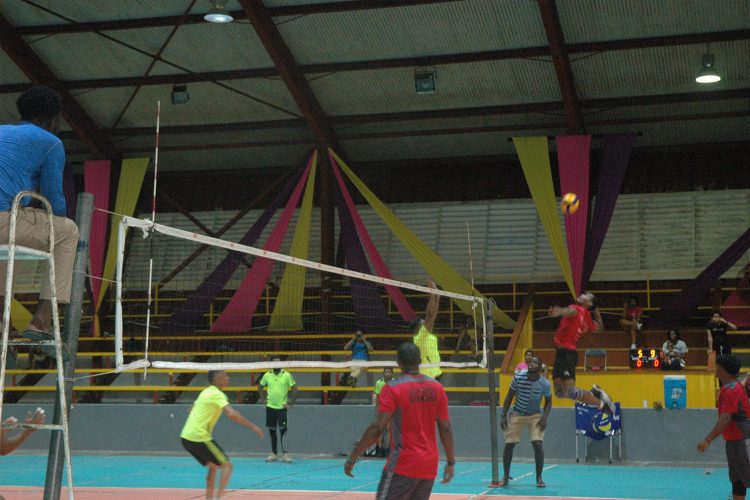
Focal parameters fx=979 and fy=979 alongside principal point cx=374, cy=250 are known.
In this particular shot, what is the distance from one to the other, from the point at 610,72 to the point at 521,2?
9.78ft

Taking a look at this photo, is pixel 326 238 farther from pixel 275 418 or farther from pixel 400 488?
pixel 400 488

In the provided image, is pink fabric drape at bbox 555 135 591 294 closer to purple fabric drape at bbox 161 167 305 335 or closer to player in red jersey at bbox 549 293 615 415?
purple fabric drape at bbox 161 167 305 335

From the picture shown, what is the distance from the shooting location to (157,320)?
2392 cm

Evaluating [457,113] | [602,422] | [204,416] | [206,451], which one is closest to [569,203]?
[602,422]

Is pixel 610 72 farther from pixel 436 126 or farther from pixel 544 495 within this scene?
pixel 544 495

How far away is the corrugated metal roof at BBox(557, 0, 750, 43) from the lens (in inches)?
748

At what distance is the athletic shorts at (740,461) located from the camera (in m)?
→ 9.41

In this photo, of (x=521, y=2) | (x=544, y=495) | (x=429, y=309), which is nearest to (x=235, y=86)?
(x=521, y=2)

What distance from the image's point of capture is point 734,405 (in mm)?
9391

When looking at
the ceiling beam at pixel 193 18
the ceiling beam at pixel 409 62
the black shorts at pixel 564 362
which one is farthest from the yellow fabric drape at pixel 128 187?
the black shorts at pixel 564 362

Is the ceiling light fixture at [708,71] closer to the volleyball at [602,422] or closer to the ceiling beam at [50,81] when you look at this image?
the volleyball at [602,422]

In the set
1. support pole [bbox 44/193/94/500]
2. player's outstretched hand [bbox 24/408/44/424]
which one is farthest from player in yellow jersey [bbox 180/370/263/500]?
player's outstretched hand [bbox 24/408/44/424]

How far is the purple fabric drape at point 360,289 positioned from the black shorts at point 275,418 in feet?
10.3

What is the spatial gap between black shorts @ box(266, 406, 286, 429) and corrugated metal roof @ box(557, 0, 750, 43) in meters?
9.54
